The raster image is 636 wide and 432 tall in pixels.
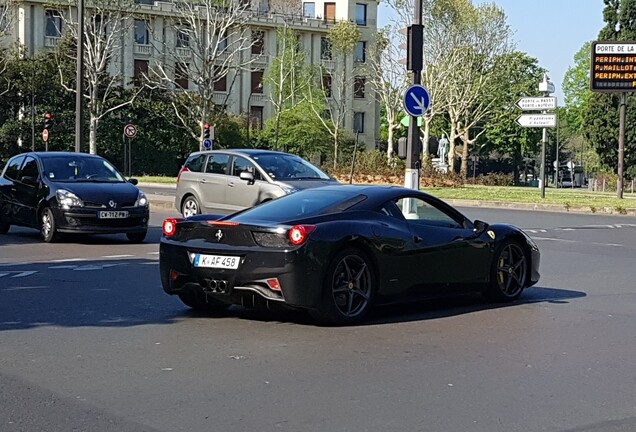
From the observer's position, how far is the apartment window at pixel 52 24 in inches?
2682

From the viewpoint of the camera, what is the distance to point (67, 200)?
16.0 meters

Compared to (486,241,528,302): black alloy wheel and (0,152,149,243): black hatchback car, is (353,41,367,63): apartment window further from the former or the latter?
(486,241,528,302): black alloy wheel

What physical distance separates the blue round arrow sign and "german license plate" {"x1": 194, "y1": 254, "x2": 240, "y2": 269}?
10.3 meters

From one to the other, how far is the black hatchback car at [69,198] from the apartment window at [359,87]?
2599 inches

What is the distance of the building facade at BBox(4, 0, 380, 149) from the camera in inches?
2694

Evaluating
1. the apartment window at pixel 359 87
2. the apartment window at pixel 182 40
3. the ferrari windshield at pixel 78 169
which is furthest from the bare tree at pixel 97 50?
the ferrari windshield at pixel 78 169

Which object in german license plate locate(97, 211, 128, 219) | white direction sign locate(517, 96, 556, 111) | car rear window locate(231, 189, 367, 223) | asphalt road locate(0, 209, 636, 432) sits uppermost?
white direction sign locate(517, 96, 556, 111)

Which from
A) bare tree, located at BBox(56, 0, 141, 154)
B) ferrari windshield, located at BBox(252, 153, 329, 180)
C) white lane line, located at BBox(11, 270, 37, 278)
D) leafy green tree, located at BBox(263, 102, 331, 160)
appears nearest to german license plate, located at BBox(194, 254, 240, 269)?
white lane line, located at BBox(11, 270, 37, 278)

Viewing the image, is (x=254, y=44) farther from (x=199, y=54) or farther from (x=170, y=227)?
(x=170, y=227)

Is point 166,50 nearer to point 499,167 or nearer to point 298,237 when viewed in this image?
point 499,167

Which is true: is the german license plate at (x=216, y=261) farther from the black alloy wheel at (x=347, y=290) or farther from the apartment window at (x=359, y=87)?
the apartment window at (x=359, y=87)

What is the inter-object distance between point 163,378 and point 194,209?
14.2 meters

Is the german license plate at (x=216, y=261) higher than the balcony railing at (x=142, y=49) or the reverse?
the reverse

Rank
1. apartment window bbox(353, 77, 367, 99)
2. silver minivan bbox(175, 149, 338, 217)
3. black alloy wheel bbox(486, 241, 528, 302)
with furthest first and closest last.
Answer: apartment window bbox(353, 77, 367, 99), silver minivan bbox(175, 149, 338, 217), black alloy wheel bbox(486, 241, 528, 302)
